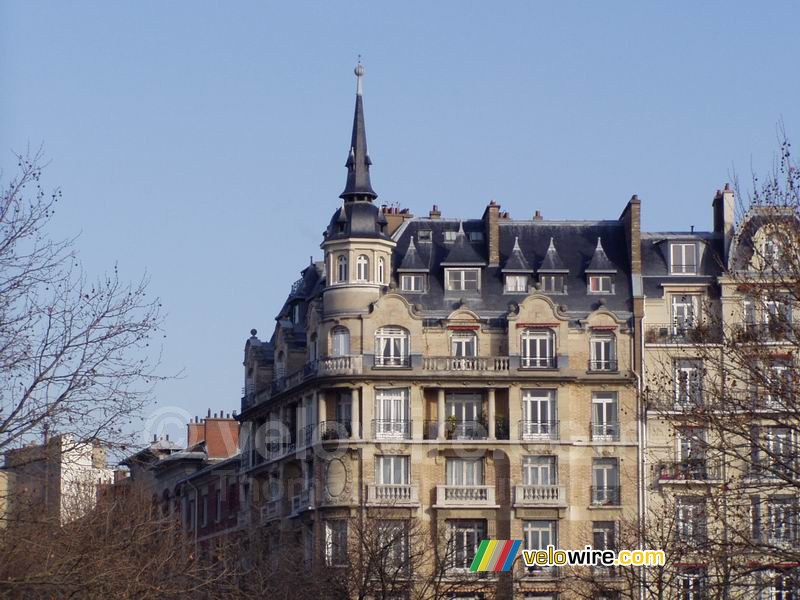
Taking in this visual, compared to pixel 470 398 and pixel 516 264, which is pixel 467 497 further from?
pixel 516 264

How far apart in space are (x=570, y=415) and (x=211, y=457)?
31.9 metres

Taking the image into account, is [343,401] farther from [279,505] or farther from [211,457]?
[211,457]

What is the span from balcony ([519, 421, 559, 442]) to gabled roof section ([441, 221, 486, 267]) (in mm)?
7795

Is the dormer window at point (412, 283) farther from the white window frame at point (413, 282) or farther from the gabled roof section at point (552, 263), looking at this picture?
the gabled roof section at point (552, 263)

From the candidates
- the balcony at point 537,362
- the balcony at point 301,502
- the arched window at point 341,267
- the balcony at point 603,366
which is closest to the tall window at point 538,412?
the balcony at point 537,362

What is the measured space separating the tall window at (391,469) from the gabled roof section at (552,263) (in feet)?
35.3

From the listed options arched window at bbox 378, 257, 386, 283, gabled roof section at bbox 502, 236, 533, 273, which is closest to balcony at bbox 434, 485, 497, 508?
arched window at bbox 378, 257, 386, 283

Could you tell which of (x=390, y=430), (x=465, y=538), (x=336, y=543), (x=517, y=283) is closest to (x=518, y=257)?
(x=517, y=283)

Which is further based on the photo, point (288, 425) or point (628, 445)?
point (288, 425)

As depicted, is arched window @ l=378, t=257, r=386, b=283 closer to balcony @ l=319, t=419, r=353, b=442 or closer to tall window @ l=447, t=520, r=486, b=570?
balcony @ l=319, t=419, r=353, b=442

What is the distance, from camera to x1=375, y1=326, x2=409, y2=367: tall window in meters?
86.9

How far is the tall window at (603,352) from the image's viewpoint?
8700 centimetres

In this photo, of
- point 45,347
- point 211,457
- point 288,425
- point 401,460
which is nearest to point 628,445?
point 401,460

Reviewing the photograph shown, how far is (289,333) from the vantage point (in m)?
93.3
